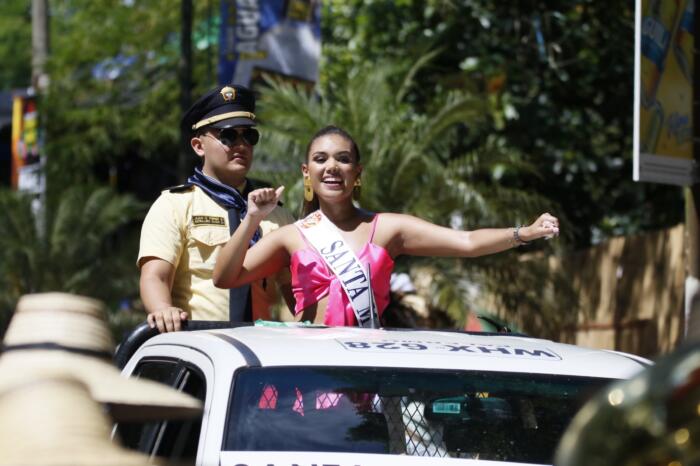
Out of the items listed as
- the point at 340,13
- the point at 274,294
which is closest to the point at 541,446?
the point at 274,294

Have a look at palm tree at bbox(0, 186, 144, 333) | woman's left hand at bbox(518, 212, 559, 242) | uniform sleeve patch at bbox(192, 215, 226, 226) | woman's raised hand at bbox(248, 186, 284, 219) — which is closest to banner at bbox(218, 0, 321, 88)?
palm tree at bbox(0, 186, 144, 333)

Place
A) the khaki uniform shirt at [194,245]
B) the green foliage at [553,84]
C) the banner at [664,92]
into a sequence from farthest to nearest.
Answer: the green foliage at [553,84] < the banner at [664,92] < the khaki uniform shirt at [194,245]

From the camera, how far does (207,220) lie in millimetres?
5570

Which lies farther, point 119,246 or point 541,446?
point 119,246

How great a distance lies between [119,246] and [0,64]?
21.4 m

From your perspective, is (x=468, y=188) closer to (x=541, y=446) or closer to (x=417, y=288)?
(x=417, y=288)

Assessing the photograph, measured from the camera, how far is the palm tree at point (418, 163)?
1185 centimetres

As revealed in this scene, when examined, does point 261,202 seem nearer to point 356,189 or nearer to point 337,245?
point 337,245

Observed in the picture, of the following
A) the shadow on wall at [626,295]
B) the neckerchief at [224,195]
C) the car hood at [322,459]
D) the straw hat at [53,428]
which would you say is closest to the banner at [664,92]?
the shadow on wall at [626,295]

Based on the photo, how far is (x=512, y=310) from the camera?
12328 millimetres

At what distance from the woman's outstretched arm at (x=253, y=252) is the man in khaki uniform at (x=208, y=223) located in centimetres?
32

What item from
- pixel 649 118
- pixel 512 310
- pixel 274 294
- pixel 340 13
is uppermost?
pixel 340 13

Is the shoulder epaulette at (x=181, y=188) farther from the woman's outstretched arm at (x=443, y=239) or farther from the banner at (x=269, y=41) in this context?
the banner at (x=269, y=41)

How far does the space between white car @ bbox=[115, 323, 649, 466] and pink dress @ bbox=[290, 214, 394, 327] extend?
2.73 ft
